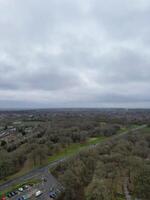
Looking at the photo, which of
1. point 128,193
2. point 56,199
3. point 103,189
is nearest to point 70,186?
point 56,199

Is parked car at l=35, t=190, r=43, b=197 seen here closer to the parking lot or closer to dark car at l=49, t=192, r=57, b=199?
the parking lot

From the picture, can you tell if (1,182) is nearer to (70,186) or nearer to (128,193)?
(70,186)

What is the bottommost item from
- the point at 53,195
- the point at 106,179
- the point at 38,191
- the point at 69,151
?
the point at 53,195

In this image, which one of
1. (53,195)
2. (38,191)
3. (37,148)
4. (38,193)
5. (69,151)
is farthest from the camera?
(69,151)

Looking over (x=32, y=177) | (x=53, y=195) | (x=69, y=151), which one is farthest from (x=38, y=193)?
(x=69, y=151)

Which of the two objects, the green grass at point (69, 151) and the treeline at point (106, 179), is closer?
the treeline at point (106, 179)

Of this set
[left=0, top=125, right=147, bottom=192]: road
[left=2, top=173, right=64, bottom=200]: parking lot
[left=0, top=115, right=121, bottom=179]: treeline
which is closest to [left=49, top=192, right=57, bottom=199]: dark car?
[left=2, top=173, right=64, bottom=200]: parking lot

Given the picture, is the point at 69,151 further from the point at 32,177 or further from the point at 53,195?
the point at 53,195

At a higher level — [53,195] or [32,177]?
[53,195]

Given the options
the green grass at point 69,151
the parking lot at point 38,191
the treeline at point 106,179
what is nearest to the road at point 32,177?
the parking lot at point 38,191

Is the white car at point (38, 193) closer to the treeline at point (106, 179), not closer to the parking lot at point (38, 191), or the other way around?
the parking lot at point (38, 191)

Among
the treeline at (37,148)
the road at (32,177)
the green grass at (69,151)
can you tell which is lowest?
the road at (32,177)
